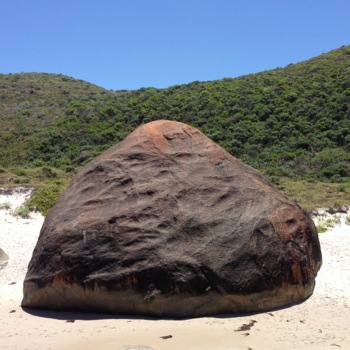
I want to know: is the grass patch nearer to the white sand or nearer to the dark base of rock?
the white sand

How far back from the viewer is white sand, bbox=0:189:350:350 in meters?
6.50

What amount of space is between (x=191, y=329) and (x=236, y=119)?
26104mm

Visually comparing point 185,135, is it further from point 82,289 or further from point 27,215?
point 27,215

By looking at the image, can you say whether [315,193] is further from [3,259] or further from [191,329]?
[191,329]

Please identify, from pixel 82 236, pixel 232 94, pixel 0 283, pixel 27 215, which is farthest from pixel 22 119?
pixel 82 236

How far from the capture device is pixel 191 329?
7.03m

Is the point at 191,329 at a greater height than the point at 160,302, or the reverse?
the point at 160,302

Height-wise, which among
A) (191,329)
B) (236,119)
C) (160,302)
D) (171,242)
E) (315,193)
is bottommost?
(191,329)

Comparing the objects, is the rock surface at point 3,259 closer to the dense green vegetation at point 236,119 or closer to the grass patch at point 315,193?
the grass patch at point 315,193

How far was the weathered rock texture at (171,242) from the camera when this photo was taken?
295 inches

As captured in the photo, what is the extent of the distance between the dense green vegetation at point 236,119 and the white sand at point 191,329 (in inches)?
553

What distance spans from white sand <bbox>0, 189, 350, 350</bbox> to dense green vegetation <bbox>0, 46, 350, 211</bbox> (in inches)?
553

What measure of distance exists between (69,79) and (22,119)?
858 inches

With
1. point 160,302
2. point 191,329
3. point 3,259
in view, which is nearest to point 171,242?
point 160,302
